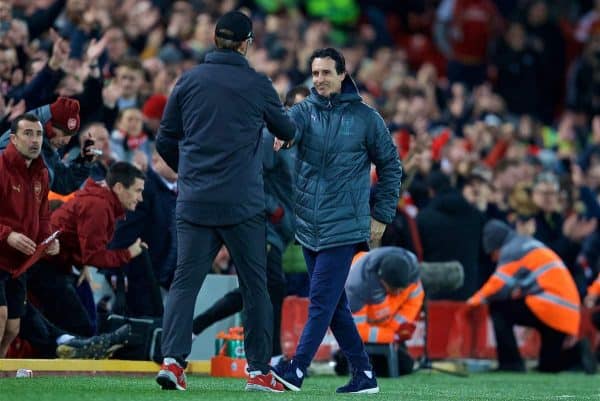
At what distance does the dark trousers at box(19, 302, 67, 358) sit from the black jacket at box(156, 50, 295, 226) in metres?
2.59

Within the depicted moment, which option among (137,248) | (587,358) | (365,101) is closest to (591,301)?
(587,358)

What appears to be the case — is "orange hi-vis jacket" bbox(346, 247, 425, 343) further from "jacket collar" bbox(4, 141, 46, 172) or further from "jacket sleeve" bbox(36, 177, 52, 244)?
"jacket collar" bbox(4, 141, 46, 172)

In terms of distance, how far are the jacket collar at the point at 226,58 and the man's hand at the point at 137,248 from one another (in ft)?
9.42

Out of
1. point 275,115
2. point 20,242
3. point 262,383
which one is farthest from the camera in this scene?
point 20,242

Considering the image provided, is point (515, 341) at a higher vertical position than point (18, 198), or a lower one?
lower

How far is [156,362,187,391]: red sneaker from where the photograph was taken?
983 centimetres

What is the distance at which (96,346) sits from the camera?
1216 centimetres

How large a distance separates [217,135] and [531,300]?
24.0ft

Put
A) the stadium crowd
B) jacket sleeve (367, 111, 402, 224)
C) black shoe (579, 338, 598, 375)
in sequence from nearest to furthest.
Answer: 1. jacket sleeve (367, 111, 402, 224)
2. the stadium crowd
3. black shoe (579, 338, 598, 375)

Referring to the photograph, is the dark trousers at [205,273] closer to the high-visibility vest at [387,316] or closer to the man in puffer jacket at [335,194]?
the man in puffer jacket at [335,194]

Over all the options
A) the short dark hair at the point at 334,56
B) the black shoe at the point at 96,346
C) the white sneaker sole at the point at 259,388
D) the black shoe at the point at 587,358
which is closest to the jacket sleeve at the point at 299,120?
the short dark hair at the point at 334,56

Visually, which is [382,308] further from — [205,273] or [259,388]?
[205,273]

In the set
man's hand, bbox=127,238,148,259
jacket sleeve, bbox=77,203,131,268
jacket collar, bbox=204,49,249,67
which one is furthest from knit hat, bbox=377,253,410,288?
jacket collar, bbox=204,49,249,67

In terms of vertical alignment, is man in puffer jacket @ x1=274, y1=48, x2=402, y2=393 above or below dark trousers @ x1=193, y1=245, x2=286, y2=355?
above
